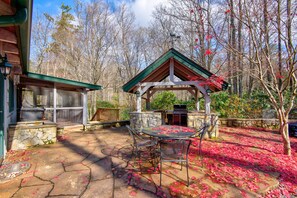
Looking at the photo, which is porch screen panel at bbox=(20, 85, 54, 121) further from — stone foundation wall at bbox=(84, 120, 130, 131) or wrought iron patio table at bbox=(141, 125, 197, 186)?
wrought iron patio table at bbox=(141, 125, 197, 186)

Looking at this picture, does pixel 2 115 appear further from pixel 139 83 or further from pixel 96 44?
pixel 96 44

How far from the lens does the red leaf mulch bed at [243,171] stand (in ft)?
8.01

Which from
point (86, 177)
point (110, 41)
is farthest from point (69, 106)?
point (110, 41)

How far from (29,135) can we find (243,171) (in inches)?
231

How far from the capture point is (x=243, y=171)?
10.1 ft

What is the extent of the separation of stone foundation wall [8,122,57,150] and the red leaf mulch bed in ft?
14.4

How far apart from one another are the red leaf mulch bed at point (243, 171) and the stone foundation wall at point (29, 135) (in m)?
4.40

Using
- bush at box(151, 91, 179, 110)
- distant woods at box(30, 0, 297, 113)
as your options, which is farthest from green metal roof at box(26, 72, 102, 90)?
distant woods at box(30, 0, 297, 113)

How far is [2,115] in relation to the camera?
371cm

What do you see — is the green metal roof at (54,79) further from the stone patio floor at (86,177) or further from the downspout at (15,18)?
the downspout at (15,18)

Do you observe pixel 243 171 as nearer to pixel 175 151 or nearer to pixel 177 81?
pixel 175 151

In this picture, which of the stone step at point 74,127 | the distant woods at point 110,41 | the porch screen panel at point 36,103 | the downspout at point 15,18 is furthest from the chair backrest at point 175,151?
the distant woods at point 110,41

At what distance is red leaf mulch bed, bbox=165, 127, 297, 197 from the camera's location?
8.01 feet

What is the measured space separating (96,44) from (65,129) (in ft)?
27.7
